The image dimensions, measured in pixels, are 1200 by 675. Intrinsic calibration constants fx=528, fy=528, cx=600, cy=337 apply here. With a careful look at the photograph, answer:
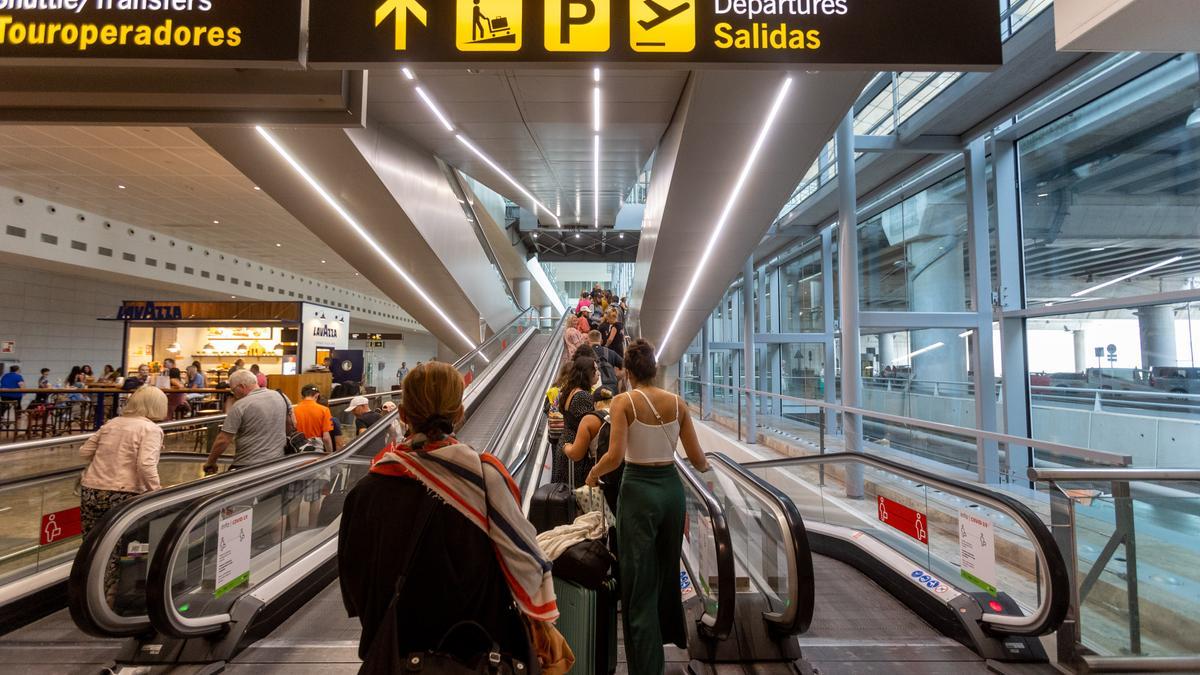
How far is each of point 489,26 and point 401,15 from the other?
42cm

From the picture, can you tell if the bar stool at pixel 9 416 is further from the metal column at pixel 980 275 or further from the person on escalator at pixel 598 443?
the metal column at pixel 980 275

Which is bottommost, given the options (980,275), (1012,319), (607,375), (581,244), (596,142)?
(607,375)

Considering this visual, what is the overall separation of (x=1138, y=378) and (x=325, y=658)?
26.2 feet

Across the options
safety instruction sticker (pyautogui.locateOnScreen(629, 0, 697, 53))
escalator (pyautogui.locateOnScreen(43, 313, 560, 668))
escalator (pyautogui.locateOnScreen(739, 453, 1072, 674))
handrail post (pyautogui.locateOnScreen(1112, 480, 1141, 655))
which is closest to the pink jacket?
escalator (pyautogui.locateOnScreen(43, 313, 560, 668))

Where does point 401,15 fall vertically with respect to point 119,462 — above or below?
above

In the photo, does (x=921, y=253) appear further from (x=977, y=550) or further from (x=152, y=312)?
(x=152, y=312)

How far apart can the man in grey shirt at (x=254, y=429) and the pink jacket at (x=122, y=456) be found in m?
0.81

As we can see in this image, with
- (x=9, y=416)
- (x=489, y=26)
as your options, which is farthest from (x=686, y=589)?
(x=9, y=416)

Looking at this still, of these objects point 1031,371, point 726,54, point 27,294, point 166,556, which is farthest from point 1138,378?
point 27,294

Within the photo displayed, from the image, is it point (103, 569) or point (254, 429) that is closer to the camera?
point (103, 569)

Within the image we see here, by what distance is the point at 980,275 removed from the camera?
7535 mm

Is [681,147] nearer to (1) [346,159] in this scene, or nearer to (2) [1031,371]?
(1) [346,159]

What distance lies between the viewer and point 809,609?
8.05 feet

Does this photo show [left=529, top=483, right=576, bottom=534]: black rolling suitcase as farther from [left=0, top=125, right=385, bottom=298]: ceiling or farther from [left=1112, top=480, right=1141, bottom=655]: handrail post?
[left=0, top=125, right=385, bottom=298]: ceiling
